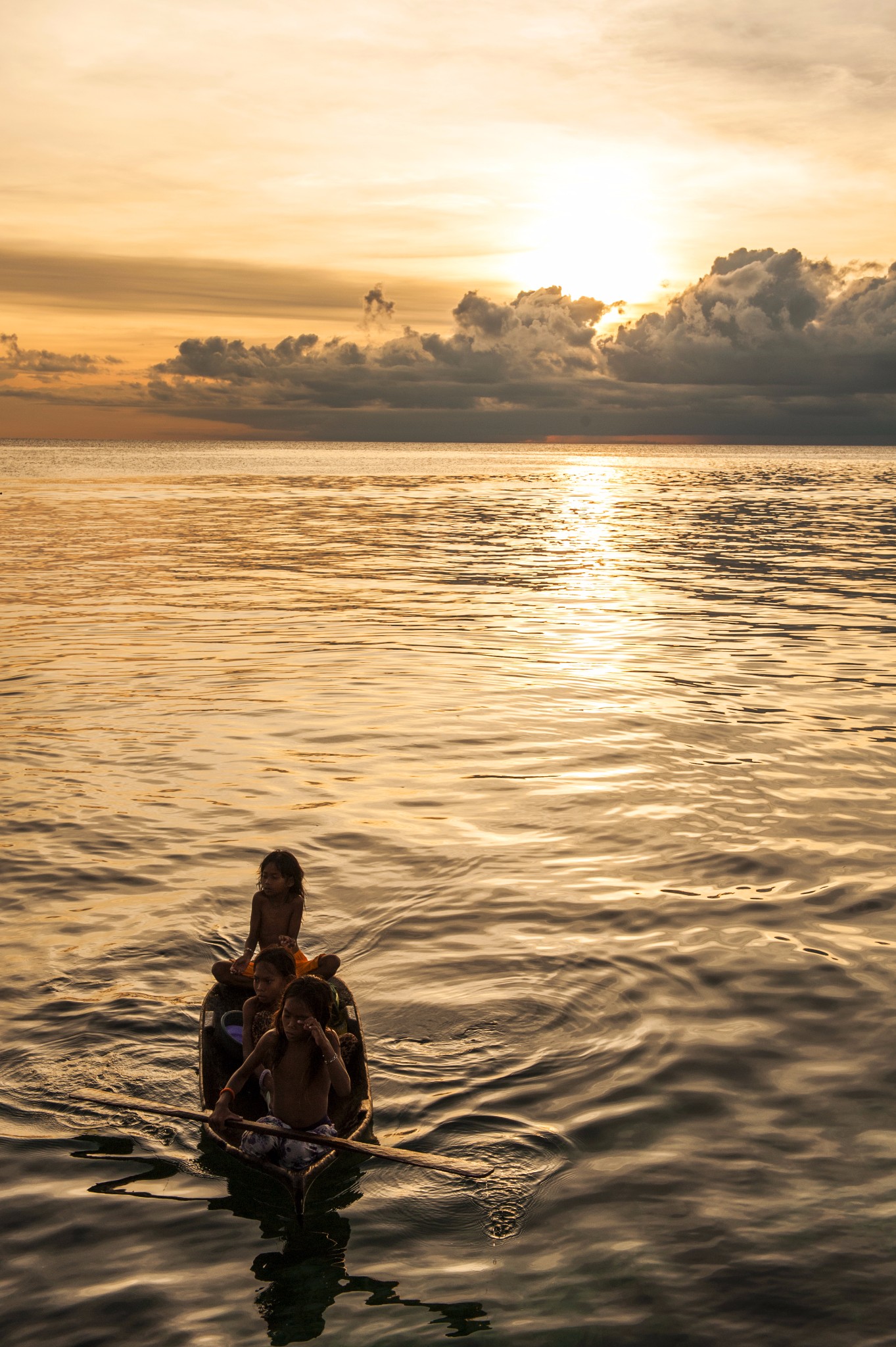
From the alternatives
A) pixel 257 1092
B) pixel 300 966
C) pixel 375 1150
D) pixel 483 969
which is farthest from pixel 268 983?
pixel 483 969

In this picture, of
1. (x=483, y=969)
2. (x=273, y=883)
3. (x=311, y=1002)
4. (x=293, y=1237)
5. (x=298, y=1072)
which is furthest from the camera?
(x=483, y=969)

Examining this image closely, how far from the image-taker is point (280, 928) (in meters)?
10.3

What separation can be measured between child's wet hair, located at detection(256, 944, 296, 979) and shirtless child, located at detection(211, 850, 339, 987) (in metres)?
0.85

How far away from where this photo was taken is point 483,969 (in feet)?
37.2

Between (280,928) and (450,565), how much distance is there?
35.9 metres

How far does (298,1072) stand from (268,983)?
33.3 inches

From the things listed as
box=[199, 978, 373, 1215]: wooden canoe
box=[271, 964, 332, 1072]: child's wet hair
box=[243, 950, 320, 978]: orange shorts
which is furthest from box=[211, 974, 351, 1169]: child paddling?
box=[243, 950, 320, 978]: orange shorts

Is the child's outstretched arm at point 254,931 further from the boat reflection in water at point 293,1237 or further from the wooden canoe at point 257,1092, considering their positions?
the boat reflection in water at point 293,1237

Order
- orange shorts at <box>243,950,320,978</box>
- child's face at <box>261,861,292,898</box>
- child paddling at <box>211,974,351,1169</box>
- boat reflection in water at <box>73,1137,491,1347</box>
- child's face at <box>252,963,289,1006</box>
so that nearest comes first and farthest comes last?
boat reflection in water at <box>73,1137,491,1347</box> < child paddling at <box>211,974,351,1169</box> < child's face at <box>252,963,289,1006</box> < orange shorts at <box>243,950,320,978</box> < child's face at <box>261,861,292,898</box>

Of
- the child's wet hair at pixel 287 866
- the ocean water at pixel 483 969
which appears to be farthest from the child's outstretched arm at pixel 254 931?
the ocean water at pixel 483 969

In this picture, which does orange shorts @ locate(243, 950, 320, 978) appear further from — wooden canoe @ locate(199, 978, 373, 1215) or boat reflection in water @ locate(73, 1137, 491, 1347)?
boat reflection in water @ locate(73, 1137, 491, 1347)

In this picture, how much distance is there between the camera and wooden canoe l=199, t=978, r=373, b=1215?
24.5ft

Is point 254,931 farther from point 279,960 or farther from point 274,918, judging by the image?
point 279,960

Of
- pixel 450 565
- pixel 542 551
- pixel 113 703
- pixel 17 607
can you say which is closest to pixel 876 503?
pixel 542 551
